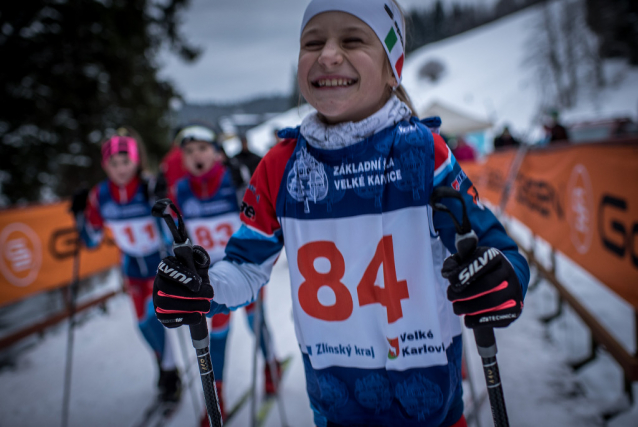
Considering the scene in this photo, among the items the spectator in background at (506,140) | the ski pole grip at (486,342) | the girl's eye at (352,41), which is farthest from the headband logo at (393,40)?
the spectator in background at (506,140)

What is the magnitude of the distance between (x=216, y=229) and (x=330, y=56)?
229 centimetres

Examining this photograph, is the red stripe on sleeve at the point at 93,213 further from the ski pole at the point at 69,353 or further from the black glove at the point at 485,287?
the black glove at the point at 485,287

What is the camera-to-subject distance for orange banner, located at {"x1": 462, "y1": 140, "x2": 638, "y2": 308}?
229 centimetres

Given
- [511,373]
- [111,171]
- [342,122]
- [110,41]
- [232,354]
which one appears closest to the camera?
[342,122]

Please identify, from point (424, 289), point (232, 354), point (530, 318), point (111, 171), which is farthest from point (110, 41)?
point (530, 318)

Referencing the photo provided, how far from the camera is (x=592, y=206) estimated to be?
9.18 feet

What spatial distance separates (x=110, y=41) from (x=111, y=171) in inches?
222

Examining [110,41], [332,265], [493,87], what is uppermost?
[493,87]

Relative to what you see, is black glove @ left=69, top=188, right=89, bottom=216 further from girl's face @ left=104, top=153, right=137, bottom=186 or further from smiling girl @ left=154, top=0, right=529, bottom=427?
smiling girl @ left=154, top=0, right=529, bottom=427

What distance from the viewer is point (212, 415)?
3.59 feet

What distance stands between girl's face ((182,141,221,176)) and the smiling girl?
2.03 meters

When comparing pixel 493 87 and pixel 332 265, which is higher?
pixel 493 87

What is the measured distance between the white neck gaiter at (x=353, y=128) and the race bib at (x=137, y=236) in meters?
2.72

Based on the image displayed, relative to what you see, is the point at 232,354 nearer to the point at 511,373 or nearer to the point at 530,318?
the point at 511,373
